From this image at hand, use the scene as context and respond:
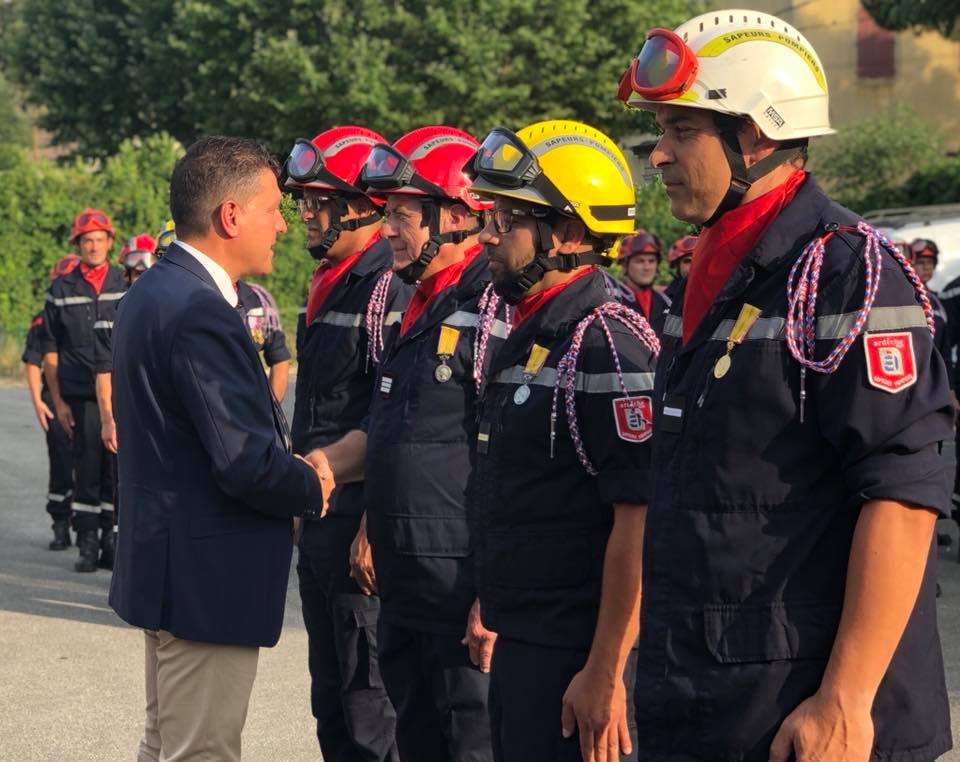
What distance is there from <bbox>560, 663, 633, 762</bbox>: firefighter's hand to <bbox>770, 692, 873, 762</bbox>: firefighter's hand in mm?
892

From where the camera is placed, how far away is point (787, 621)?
2.70m

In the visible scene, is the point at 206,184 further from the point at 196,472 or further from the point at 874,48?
the point at 874,48

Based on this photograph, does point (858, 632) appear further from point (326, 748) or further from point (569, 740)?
point (326, 748)

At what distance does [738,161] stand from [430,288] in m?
2.20

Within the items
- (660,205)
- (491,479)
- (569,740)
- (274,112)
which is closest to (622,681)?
(569,740)

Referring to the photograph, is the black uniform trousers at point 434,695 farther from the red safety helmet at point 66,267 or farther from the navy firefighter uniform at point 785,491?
the red safety helmet at point 66,267

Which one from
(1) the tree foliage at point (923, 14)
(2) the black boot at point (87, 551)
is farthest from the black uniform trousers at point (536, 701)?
(1) the tree foliage at point (923, 14)

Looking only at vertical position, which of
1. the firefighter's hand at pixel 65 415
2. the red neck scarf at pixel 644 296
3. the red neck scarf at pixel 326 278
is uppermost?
the red neck scarf at pixel 326 278

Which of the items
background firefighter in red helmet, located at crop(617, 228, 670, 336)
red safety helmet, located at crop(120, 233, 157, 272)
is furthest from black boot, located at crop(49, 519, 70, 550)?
background firefighter in red helmet, located at crop(617, 228, 670, 336)

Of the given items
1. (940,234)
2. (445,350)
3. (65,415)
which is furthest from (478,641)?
(940,234)

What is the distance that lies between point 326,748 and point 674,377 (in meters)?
2.92

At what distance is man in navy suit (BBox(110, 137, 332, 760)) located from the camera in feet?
12.7

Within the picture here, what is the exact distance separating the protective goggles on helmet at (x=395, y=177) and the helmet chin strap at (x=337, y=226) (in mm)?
522

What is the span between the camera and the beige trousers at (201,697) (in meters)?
3.95
